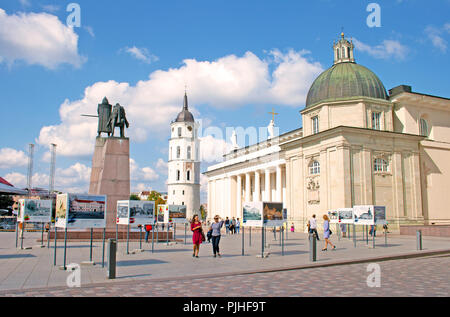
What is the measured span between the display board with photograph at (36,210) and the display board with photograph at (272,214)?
11.8m

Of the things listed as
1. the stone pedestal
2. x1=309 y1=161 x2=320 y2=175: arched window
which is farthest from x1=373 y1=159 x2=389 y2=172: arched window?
the stone pedestal

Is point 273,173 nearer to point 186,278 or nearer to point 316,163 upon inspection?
point 316,163

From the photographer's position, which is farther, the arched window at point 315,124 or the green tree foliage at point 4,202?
the green tree foliage at point 4,202

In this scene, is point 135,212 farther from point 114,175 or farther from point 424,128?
point 424,128

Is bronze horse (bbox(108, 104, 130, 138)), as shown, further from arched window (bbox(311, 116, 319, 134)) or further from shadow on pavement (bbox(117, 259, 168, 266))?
arched window (bbox(311, 116, 319, 134))

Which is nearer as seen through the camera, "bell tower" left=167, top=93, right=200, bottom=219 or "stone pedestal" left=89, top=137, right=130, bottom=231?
"stone pedestal" left=89, top=137, right=130, bottom=231

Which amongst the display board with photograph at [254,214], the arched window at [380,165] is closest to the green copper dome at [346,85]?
the arched window at [380,165]

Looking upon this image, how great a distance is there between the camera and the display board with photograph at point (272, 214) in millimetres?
18203

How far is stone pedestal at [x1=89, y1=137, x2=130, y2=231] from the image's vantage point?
24.9 metres

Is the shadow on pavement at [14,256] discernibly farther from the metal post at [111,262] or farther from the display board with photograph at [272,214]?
the display board with photograph at [272,214]

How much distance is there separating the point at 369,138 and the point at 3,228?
40.6 m

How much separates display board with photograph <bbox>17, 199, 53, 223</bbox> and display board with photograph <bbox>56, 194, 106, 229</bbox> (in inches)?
295

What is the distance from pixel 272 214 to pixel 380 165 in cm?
2591

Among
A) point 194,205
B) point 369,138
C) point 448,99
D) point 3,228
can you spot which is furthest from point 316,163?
point 194,205
